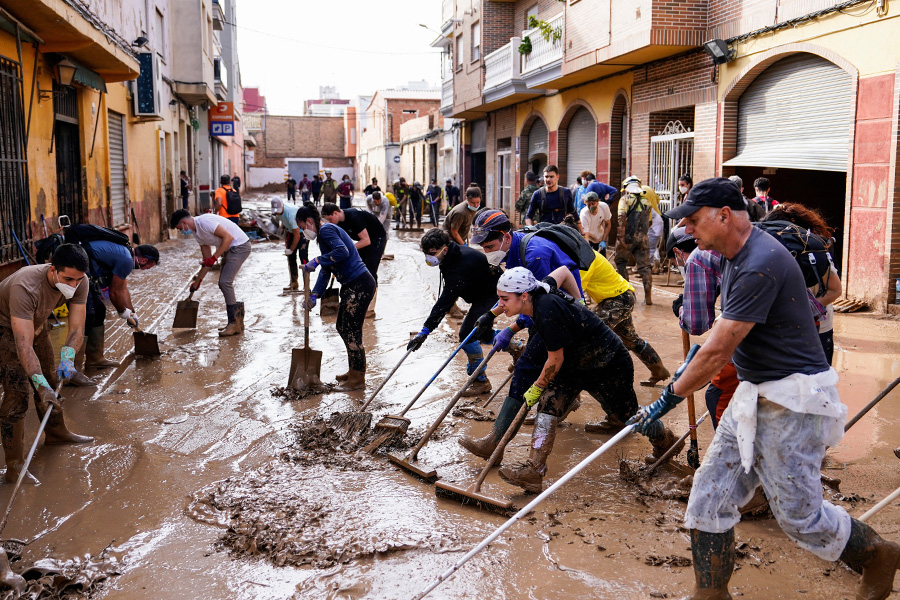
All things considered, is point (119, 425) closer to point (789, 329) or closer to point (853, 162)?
point (789, 329)

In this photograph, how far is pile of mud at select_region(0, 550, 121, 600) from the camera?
11.1 feet

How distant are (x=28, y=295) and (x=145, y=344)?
10.3 feet

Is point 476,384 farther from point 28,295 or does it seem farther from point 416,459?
point 28,295

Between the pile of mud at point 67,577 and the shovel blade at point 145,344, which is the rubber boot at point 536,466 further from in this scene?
the shovel blade at point 145,344

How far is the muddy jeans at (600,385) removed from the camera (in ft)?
14.6

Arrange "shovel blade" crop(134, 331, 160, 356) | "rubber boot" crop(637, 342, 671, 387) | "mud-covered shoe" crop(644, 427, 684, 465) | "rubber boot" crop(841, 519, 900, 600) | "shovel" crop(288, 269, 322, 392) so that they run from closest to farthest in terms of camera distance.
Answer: "rubber boot" crop(841, 519, 900, 600) < "mud-covered shoe" crop(644, 427, 684, 465) < "rubber boot" crop(637, 342, 671, 387) < "shovel" crop(288, 269, 322, 392) < "shovel blade" crop(134, 331, 160, 356)

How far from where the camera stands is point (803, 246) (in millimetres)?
4215

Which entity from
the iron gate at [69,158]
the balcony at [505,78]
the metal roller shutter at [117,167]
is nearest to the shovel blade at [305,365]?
the iron gate at [69,158]

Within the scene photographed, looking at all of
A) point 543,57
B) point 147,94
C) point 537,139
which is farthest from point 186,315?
point 537,139

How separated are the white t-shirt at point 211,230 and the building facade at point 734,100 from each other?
746 centimetres

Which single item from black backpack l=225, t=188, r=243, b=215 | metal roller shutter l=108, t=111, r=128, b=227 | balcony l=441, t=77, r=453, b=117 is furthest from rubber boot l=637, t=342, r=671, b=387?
balcony l=441, t=77, r=453, b=117

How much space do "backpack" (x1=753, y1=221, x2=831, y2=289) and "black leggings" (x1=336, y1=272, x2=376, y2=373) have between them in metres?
3.51

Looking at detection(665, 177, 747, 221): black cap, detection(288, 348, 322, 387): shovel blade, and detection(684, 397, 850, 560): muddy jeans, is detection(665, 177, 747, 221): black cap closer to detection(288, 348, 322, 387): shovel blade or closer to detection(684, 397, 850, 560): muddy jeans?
detection(684, 397, 850, 560): muddy jeans

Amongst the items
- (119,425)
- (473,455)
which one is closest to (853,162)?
(473,455)
